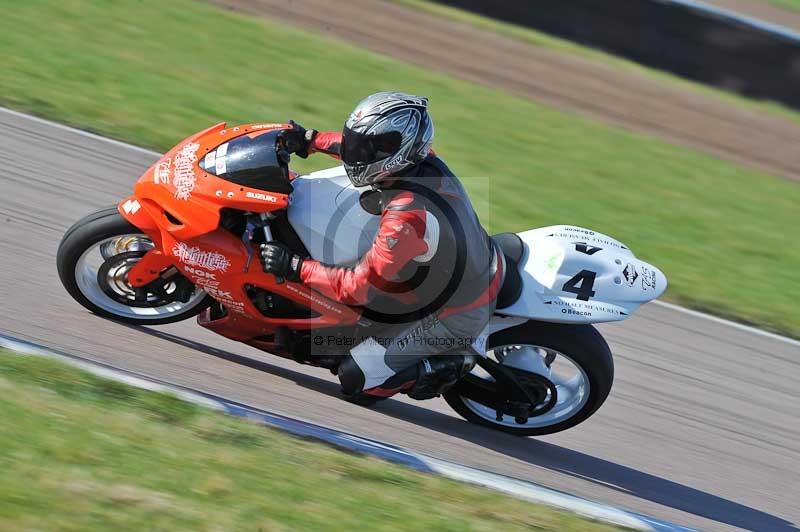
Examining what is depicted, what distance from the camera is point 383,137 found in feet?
15.1

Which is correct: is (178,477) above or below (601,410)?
below

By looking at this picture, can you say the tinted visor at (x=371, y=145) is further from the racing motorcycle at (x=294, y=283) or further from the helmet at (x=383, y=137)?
the racing motorcycle at (x=294, y=283)

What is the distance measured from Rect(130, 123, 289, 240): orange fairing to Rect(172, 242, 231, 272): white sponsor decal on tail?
0.07 metres

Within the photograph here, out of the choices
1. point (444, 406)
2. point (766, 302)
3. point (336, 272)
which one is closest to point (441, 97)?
point (766, 302)

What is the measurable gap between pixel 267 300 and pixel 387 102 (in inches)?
48.2

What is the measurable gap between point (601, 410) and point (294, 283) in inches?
87.0

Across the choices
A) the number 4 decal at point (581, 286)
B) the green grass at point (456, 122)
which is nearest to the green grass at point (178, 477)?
the number 4 decal at point (581, 286)

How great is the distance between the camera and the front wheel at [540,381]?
518 centimetres

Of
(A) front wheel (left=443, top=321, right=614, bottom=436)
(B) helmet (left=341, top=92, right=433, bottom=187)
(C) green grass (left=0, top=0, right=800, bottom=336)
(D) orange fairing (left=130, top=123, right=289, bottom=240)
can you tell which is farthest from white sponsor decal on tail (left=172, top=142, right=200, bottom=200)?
(C) green grass (left=0, top=0, right=800, bottom=336)

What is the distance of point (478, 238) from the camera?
16.4 feet

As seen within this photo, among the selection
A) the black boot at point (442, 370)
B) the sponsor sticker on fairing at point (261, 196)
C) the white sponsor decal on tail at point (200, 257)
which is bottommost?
the black boot at point (442, 370)

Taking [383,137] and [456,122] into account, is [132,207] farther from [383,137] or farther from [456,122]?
[456,122]

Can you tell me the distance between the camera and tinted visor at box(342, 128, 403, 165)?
Result: 4617 mm

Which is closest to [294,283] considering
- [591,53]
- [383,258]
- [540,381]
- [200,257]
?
[200,257]
